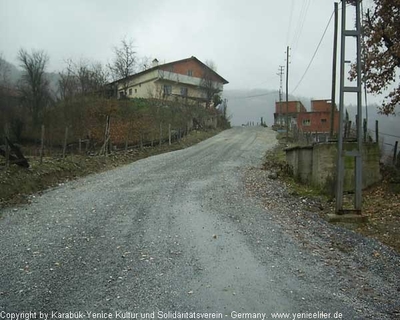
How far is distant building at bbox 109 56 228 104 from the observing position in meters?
55.0

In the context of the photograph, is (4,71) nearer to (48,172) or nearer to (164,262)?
(48,172)

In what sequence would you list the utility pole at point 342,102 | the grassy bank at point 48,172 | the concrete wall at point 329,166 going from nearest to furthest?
the utility pole at point 342,102, the grassy bank at point 48,172, the concrete wall at point 329,166

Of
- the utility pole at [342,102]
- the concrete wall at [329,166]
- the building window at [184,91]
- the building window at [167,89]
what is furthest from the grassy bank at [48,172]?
the building window at [184,91]

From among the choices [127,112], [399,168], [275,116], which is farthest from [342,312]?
[275,116]

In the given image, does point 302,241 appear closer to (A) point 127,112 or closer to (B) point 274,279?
(B) point 274,279

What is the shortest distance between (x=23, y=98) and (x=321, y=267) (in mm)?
48814

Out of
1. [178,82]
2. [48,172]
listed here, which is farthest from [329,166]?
[178,82]

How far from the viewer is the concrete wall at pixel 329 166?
42.9ft

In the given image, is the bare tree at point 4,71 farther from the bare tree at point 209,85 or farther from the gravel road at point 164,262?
the gravel road at point 164,262

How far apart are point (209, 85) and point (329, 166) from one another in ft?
154

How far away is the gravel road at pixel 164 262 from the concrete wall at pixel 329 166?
127 inches

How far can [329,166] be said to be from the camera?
13.2 metres

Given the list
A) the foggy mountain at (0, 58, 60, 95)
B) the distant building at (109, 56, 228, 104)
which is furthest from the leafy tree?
the foggy mountain at (0, 58, 60, 95)

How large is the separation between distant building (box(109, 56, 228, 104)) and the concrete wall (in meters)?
38.2
